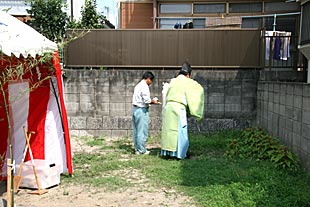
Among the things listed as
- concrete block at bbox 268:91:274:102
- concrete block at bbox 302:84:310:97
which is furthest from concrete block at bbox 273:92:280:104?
concrete block at bbox 302:84:310:97

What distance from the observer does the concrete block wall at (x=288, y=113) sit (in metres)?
5.39

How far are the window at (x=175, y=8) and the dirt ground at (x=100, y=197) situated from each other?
7.90 metres

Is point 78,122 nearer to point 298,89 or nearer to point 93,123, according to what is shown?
point 93,123

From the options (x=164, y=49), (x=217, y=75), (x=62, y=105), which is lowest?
(x=62, y=105)

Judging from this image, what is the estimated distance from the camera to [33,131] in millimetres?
5586

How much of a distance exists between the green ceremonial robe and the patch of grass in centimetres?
50

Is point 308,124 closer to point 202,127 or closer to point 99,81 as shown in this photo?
point 202,127

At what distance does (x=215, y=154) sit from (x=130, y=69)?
3.24 metres

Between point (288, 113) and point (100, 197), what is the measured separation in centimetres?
369

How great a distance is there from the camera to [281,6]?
11391mm

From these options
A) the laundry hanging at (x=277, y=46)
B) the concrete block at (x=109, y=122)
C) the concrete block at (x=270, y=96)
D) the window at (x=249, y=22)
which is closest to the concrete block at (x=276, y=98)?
the concrete block at (x=270, y=96)

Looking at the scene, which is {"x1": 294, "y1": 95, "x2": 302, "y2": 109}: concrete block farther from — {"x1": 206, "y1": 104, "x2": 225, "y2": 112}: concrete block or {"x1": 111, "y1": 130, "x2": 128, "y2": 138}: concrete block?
{"x1": 111, "y1": 130, "x2": 128, "y2": 138}: concrete block

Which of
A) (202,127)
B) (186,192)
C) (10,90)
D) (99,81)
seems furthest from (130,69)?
(186,192)

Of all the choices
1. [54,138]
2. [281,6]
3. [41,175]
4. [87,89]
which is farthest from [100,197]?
[281,6]
